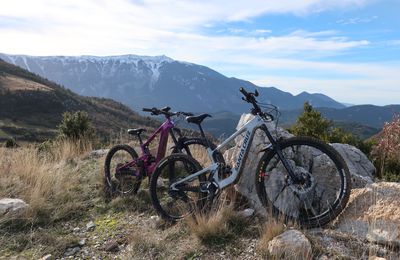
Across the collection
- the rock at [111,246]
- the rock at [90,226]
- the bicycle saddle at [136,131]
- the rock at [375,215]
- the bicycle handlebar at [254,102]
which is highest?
the bicycle handlebar at [254,102]

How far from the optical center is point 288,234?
4.20 meters

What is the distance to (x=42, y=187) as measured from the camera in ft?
21.5

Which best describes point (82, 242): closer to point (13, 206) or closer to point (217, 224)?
point (13, 206)

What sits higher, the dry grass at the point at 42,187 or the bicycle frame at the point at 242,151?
the bicycle frame at the point at 242,151

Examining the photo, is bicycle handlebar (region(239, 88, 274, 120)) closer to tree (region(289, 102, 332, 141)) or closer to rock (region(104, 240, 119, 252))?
rock (region(104, 240, 119, 252))

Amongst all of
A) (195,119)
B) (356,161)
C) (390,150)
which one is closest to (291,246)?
(195,119)

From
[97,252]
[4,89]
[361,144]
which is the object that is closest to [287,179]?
[97,252]

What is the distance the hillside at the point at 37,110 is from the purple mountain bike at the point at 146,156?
79.3m

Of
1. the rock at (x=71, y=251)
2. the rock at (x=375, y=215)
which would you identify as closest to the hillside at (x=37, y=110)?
the rock at (x=71, y=251)

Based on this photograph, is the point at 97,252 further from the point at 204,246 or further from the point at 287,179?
the point at 287,179

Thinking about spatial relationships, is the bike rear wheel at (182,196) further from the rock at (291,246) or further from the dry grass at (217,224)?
the rock at (291,246)

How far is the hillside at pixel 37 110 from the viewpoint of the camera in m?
93.4

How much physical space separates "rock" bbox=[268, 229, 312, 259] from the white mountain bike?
574 mm

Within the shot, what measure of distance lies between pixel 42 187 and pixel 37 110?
11741 centimetres
